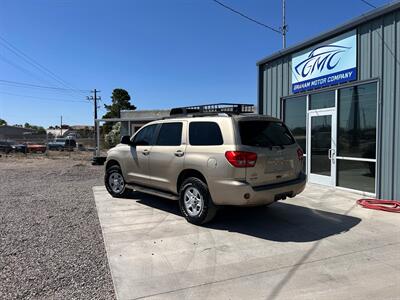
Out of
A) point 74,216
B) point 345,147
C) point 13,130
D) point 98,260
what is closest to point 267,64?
point 345,147

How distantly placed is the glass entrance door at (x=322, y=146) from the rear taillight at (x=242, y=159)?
15.9ft

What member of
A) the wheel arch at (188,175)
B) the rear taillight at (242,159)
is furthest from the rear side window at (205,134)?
the wheel arch at (188,175)

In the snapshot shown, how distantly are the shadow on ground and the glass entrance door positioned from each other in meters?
2.69

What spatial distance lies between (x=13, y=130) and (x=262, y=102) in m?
90.8

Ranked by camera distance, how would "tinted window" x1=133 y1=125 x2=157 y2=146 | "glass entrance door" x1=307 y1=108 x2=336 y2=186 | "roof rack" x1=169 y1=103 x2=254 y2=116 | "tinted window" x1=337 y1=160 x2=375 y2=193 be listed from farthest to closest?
"glass entrance door" x1=307 y1=108 x2=336 y2=186, "tinted window" x1=337 y1=160 x2=375 y2=193, "tinted window" x1=133 y1=125 x2=157 y2=146, "roof rack" x1=169 y1=103 x2=254 y2=116

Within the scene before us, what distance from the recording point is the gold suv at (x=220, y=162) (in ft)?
17.8

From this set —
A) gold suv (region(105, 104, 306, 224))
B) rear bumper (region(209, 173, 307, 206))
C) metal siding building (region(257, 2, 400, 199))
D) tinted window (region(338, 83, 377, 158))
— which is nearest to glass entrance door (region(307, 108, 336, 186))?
tinted window (region(338, 83, 377, 158))

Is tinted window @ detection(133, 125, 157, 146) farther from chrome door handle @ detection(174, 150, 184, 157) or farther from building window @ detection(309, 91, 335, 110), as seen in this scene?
building window @ detection(309, 91, 335, 110)

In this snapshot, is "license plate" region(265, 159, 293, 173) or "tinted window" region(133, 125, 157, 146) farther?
"tinted window" region(133, 125, 157, 146)

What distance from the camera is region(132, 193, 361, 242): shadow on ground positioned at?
558cm

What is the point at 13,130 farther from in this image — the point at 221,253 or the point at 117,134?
the point at 221,253

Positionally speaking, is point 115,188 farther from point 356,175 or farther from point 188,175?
point 356,175

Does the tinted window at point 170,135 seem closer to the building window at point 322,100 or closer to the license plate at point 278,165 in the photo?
the license plate at point 278,165

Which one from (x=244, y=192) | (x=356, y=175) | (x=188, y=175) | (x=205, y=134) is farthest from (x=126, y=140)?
(x=356, y=175)
